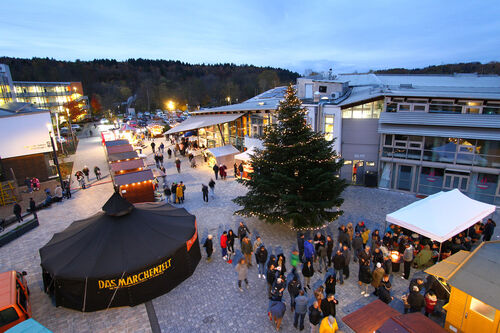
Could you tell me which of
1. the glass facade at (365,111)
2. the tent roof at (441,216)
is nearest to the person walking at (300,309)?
the tent roof at (441,216)

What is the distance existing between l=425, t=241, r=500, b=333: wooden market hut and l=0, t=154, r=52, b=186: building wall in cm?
2556

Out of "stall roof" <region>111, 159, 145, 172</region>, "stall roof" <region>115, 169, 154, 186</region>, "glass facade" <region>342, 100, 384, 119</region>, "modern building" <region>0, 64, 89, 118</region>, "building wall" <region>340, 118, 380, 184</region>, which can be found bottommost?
"stall roof" <region>115, 169, 154, 186</region>

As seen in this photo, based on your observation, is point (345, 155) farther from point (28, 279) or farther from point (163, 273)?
point (28, 279)

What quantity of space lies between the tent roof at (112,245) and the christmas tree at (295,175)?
352cm

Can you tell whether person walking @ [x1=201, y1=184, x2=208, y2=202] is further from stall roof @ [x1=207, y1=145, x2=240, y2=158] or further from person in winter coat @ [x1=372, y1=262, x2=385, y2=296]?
person in winter coat @ [x1=372, y1=262, x2=385, y2=296]

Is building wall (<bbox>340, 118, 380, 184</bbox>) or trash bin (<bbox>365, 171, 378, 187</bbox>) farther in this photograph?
trash bin (<bbox>365, 171, 378, 187</bbox>)

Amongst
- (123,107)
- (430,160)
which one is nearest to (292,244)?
(430,160)

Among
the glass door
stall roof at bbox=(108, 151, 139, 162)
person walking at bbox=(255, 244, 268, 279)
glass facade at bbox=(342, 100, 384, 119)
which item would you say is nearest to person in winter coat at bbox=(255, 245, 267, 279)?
person walking at bbox=(255, 244, 268, 279)

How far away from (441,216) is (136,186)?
567 inches

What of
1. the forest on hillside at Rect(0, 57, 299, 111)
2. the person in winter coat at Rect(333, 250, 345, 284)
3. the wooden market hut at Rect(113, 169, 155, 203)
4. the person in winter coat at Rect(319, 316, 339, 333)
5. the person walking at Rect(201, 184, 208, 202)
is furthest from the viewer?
the forest on hillside at Rect(0, 57, 299, 111)

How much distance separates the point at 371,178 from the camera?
1722 cm

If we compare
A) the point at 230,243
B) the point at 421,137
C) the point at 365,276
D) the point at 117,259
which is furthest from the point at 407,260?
the point at 421,137

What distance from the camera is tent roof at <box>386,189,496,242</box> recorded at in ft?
29.8

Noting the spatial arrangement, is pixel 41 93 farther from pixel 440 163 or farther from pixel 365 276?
pixel 365 276
